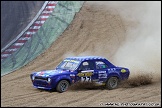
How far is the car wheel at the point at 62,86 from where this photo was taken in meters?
10.6

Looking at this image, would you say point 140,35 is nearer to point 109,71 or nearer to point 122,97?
point 109,71

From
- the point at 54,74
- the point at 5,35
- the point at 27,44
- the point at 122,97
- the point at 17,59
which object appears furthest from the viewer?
the point at 5,35

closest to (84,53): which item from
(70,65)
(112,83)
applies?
(112,83)

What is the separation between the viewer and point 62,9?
22188 millimetres

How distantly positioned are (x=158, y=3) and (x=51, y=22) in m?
7.44

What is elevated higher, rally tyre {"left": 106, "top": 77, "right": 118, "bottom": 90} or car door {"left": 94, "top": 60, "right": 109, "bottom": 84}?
car door {"left": 94, "top": 60, "right": 109, "bottom": 84}

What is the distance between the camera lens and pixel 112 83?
1164 cm

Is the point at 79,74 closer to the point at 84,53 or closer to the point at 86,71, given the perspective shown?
the point at 86,71

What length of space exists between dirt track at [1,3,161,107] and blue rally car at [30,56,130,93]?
0.28m

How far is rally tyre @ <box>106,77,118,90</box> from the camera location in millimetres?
11516

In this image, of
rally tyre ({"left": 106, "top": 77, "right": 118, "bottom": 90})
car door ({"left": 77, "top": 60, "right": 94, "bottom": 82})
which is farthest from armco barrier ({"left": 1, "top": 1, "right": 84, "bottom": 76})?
rally tyre ({"left": 106, "top": 77, "right": 118, "bottom": 90})

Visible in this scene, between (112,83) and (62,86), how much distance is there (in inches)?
73.2

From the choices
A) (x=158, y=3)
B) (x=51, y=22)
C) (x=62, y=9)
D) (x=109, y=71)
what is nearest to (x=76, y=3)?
(x=62, y=9)

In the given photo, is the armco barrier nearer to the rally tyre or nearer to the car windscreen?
the car windscreen
